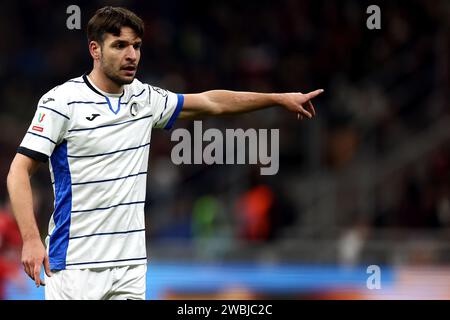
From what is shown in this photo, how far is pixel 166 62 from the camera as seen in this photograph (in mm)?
18172

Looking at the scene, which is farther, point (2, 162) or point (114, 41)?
point (2, 162)

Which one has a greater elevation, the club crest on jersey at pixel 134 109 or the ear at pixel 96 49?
the ear at pixel 96 49

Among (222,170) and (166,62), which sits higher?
(166,62)

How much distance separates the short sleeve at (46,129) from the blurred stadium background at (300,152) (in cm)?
676

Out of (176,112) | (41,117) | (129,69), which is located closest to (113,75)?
(129,69)

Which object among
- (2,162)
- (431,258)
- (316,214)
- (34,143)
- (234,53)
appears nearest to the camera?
(34,143)

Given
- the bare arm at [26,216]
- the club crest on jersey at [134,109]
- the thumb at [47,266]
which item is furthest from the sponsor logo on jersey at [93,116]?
the thumb at [47,266]

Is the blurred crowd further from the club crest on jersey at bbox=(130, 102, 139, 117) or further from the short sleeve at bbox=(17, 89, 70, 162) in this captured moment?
the short sleeve at bbox=(17, 89, 70, 162)

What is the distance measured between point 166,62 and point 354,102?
11.8 feet

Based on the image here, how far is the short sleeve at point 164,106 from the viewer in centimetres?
559

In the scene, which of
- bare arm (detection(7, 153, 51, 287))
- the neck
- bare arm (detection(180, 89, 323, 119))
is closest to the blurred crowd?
bare arm (detection(180, 89, 323, 119))

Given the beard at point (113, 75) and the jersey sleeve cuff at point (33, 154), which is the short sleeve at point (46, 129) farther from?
the beard at point (113, 75)

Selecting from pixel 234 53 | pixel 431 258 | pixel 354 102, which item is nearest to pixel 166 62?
pixel 234 53
